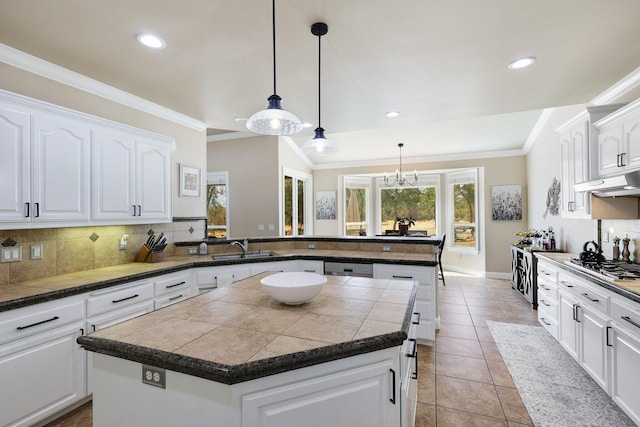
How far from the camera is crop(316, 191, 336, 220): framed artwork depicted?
7656 millimetres

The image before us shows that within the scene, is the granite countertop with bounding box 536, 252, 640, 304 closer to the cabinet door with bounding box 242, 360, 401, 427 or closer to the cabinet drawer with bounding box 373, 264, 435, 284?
the cabinet drawer with bounding box 373, 264, 435, 284

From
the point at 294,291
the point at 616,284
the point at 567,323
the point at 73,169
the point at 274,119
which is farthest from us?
the point at 567,323

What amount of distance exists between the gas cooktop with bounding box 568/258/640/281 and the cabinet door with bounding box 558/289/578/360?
0.32 metres

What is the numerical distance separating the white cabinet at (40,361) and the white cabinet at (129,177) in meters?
0.85

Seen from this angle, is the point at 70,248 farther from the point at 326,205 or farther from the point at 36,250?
the point at 326,205

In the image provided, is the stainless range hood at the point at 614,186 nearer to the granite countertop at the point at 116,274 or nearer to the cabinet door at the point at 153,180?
the granite countertop at the point at 116,274

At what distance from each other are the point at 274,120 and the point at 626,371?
106 inches

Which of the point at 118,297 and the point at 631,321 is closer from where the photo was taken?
the point at 631,321

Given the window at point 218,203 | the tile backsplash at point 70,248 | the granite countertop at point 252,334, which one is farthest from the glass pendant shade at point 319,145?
the window at point 218,203

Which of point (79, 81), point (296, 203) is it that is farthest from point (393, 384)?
point (296, 203)

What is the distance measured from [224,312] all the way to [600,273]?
266 cm

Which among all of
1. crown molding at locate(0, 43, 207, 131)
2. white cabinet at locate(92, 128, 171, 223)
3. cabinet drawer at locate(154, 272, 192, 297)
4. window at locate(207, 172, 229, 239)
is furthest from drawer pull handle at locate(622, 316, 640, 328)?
window at locate(207, 172, 229, 239)

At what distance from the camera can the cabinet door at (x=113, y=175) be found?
2523mm

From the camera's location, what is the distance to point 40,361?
1.91 m
